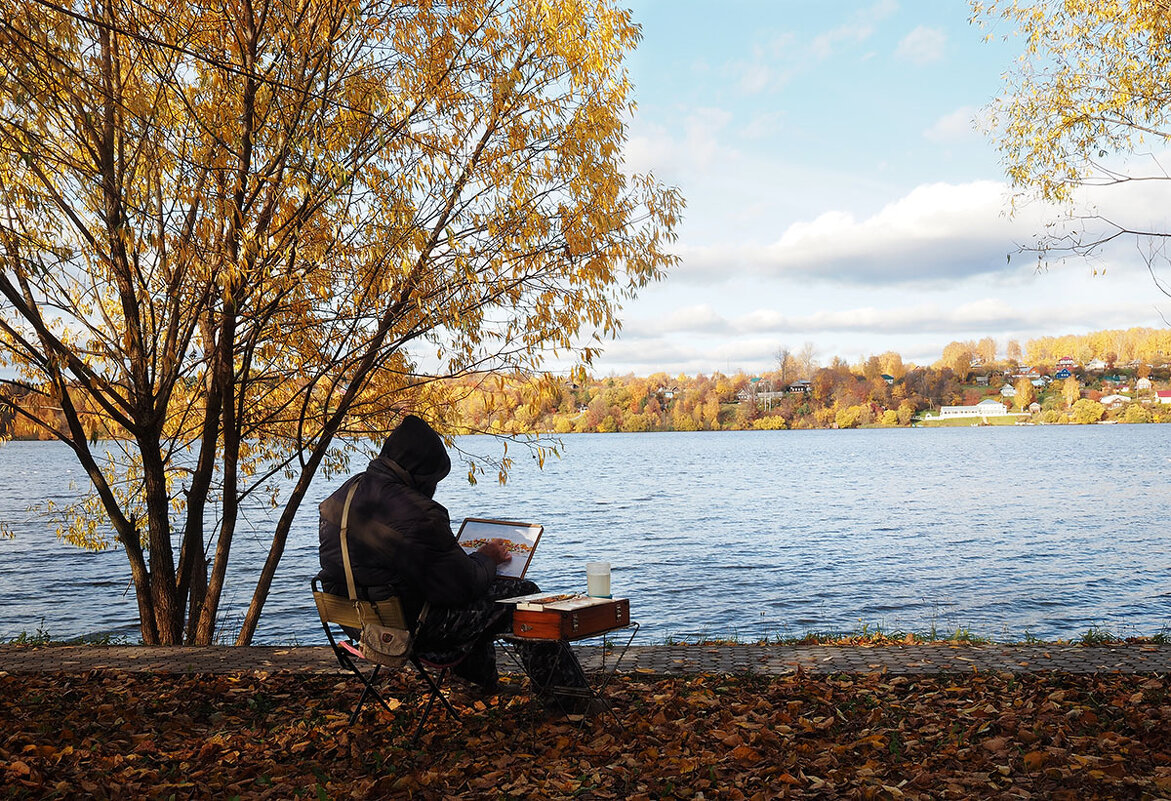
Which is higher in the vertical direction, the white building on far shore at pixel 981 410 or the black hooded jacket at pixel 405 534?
the black hooded jacket at pixel 405 534

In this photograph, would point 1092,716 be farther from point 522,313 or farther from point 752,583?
point 752,583

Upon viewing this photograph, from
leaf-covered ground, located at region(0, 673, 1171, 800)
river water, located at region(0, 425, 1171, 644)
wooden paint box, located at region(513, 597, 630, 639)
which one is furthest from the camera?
river water, located at region(0, 425, 1171, 644)

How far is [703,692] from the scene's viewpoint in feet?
17.7

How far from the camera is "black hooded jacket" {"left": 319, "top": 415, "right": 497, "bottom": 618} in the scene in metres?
4.38

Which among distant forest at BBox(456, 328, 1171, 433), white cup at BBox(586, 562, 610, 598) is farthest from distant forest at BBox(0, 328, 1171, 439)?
white cup at BBox(586, 562, 610, 598)

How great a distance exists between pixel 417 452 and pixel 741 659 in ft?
10.2

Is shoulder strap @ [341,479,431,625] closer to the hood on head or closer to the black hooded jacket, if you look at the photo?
the black hooded jacket

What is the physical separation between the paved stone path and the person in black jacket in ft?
5.06

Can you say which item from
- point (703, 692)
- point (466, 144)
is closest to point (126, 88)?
point (466, 144)

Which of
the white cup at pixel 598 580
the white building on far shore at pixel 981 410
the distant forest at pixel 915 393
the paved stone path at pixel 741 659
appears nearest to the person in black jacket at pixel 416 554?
the white cup at pixel 598 580

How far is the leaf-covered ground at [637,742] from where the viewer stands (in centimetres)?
396

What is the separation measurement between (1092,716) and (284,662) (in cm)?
506

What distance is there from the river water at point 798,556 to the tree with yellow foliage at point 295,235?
9.39 feet

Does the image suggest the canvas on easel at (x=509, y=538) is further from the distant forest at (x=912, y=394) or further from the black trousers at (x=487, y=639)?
the distant forest at (x=912, y=394)
